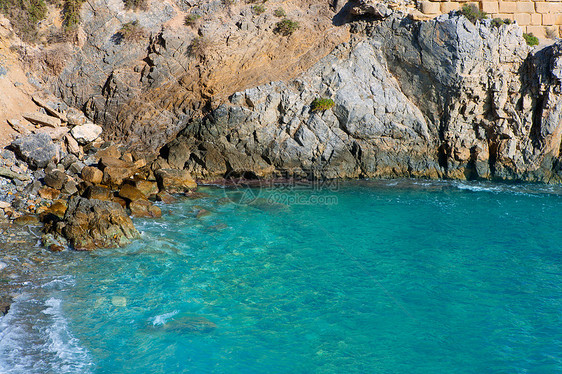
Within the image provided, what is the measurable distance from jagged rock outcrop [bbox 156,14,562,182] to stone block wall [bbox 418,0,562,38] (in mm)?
2857

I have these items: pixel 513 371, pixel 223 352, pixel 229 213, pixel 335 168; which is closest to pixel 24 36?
pixel 229 213

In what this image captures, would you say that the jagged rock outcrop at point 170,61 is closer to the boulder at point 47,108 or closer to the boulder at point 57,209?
the boulder at point 47,108

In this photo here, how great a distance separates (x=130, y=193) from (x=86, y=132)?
7619 mm

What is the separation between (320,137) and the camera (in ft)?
80.1

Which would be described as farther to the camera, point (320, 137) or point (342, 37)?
point (342, 37)

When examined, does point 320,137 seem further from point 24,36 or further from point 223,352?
point 24,36

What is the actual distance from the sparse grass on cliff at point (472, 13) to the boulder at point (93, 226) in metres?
22.5

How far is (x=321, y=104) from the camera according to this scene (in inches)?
957

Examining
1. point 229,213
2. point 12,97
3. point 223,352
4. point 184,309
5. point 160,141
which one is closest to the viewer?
point 223,352

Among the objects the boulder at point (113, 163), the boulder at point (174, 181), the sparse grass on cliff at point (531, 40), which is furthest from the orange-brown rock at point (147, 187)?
the sparse grass on cliff at point (531, 40)

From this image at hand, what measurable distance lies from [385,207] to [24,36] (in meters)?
25.1

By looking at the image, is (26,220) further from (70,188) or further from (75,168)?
(75,168)

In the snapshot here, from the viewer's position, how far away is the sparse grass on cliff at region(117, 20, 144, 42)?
89.9 feet

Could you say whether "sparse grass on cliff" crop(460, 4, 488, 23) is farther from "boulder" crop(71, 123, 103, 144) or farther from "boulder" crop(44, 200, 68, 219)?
"boulder" crop(44, 200, 68, 219)
